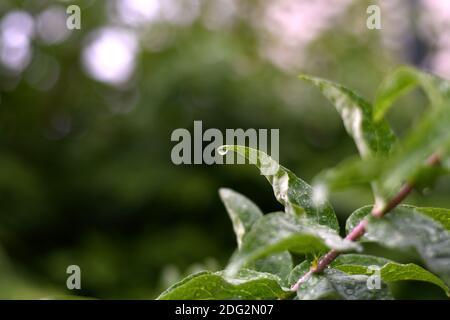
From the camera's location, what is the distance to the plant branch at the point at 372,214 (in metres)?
0.42

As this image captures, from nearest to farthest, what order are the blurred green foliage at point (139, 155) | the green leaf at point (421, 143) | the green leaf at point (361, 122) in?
the green leaf at point (421, 143)
the green leaf at point (361, 122)
the blurred green foliage at point (139, 155)

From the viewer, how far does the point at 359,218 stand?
54 cm

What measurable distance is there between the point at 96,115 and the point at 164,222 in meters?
0.93

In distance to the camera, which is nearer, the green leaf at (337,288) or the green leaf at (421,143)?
the green leaf at (421,143)

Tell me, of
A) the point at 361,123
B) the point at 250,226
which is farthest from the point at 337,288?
the point at 250,226

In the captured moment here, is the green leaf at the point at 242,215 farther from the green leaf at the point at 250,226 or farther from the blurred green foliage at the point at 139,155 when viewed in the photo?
the blurred green foliage at the point at 139,155

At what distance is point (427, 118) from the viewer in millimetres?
366

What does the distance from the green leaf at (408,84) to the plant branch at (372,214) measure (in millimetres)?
39

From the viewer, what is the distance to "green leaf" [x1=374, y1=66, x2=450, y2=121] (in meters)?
0.40

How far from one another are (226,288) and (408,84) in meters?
0.21

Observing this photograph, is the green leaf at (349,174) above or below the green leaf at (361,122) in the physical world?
below
